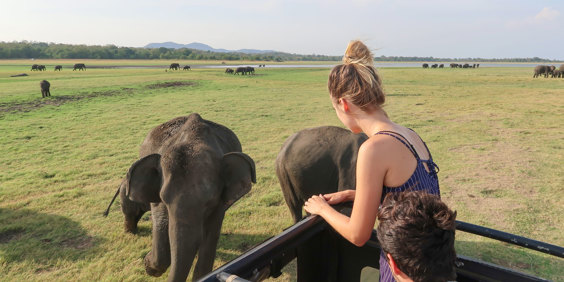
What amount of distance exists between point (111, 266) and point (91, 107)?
590 inches

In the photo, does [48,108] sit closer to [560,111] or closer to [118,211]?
[118,211]

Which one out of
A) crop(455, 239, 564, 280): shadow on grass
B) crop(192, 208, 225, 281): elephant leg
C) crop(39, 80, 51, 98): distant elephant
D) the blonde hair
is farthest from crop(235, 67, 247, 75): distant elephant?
the blonde hair

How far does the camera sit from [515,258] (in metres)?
4.54

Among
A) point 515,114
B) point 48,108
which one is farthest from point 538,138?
point 48,108

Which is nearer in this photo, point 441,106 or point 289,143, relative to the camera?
point 289,143

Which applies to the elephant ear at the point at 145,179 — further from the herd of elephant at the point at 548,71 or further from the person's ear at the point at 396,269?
the herd of elephant at the point at 548,71

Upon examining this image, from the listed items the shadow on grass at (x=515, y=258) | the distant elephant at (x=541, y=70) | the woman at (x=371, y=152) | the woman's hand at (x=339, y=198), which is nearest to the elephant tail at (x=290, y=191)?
the shadow on grass at (x=515, y=258)

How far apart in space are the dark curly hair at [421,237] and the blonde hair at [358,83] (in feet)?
1.74

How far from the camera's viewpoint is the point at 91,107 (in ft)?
56.5

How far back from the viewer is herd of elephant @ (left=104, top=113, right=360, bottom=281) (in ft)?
9.77

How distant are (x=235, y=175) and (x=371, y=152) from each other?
6.85 feet

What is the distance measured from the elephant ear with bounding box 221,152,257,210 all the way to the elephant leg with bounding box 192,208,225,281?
0.78 ft

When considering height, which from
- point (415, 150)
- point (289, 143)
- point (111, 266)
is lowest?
point (111, 266)

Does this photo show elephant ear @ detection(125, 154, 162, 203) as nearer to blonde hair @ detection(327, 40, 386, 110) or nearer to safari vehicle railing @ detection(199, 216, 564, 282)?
safari vehicle railing @ detection(199, 216, 564, 282)
